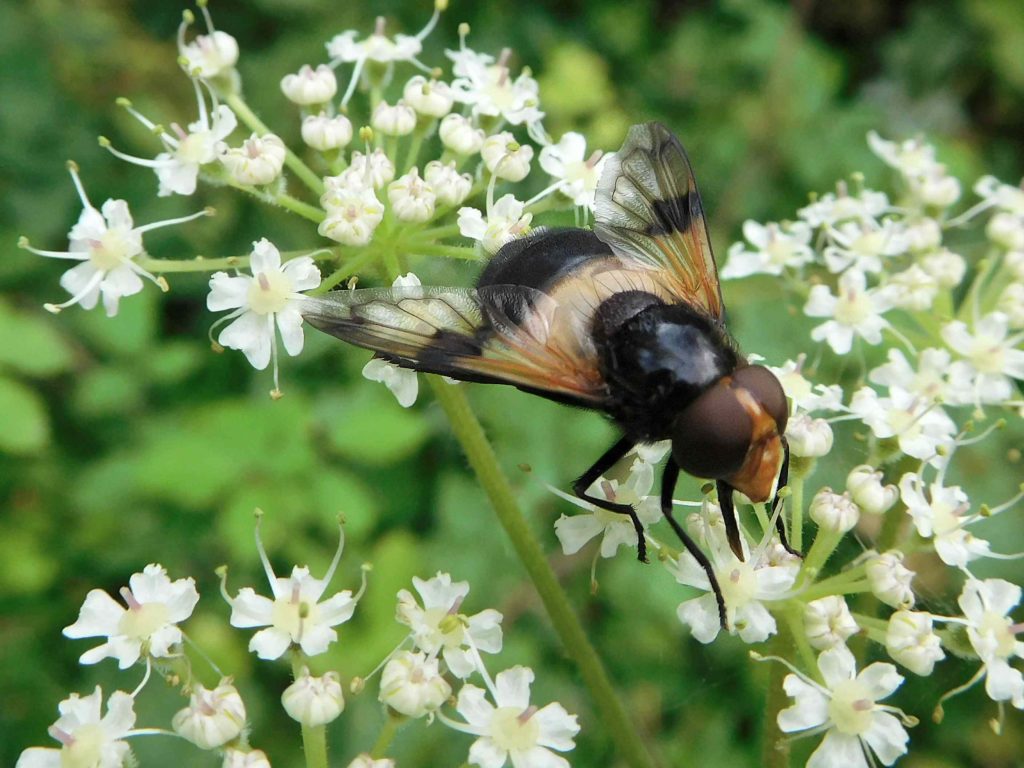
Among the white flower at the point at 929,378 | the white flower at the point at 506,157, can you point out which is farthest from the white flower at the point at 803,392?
the white flower at the point at 506,157

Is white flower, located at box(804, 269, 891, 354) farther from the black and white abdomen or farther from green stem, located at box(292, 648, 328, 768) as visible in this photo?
green stem, located at box(292, 648, 328, 768)

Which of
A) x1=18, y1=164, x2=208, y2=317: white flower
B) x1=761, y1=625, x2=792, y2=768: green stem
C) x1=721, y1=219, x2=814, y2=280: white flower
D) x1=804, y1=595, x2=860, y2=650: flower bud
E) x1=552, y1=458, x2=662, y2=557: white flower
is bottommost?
x1=761, y1=625, x2=792, y2=768: green stem

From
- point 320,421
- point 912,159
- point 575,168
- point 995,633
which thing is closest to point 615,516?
point 995,633

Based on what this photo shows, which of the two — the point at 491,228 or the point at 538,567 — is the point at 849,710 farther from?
the point at 491,228

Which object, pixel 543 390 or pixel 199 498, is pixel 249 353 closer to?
pixel 543 390

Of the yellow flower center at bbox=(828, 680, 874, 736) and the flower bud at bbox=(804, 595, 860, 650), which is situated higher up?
the flower bud at bbox=(804, 595, 860, 650)

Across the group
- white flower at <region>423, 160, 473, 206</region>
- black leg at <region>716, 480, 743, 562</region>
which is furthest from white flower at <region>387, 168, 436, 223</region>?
black leg at <region>716, 480, 743, 562</region>
